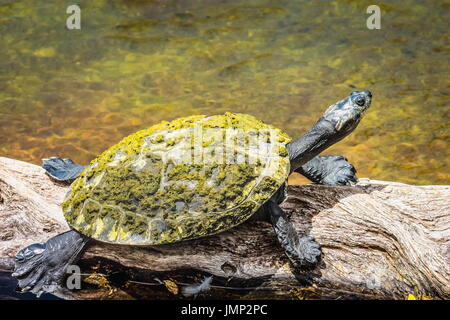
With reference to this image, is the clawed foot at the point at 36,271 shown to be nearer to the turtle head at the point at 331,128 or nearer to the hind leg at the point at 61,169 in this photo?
the hind leg at the point at 61,169

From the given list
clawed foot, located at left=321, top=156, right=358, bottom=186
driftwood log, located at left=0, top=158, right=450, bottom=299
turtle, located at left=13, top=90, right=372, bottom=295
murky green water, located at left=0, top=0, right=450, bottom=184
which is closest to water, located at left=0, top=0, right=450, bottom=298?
murky green water, located at left=0, top=0, right=450, bottom=184

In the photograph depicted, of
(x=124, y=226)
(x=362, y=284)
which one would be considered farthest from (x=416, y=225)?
(x=124, y=226)

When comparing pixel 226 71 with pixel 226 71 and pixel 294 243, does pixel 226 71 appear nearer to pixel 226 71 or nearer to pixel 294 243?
pixel 226 71
